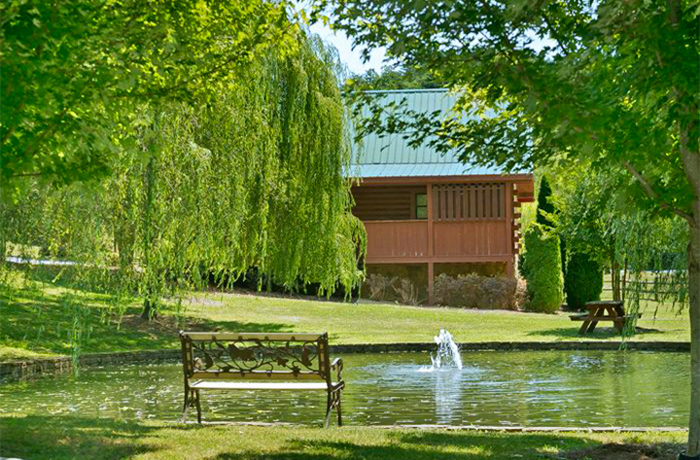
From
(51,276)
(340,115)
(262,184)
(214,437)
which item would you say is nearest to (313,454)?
(214,437)

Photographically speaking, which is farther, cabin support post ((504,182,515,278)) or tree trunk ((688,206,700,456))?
cabin support post ((504,182,515,278))

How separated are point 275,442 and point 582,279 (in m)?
24.6

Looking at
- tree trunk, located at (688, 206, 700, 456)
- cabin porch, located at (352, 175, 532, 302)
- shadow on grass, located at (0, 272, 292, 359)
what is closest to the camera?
tree trunk, located at (688, 206, 700, 456)

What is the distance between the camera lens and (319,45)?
77.2 feet

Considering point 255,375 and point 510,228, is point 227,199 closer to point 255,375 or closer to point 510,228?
point 255,375

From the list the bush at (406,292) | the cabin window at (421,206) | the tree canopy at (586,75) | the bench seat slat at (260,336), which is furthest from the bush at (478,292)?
the tree canopy at (586,75)

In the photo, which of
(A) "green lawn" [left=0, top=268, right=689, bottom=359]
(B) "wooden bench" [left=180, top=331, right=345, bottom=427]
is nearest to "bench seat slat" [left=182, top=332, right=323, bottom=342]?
(B) "wooden bench" [left=180, top=331, right=345, bottom=427]

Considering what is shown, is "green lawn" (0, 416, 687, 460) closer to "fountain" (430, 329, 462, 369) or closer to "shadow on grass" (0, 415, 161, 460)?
"shadow on grass" (0, 415, 161, 460)

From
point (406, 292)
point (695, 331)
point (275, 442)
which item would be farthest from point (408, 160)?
point (695, 331)

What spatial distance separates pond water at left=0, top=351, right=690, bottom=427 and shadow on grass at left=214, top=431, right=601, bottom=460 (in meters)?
2.08

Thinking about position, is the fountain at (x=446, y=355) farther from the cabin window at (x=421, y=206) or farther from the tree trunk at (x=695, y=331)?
the cabin window at (x=421, y=206)

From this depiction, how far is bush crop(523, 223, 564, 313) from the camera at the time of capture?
3094 centimetres

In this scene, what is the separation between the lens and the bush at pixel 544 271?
30938 millimetres

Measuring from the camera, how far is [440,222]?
32562 millimetres
